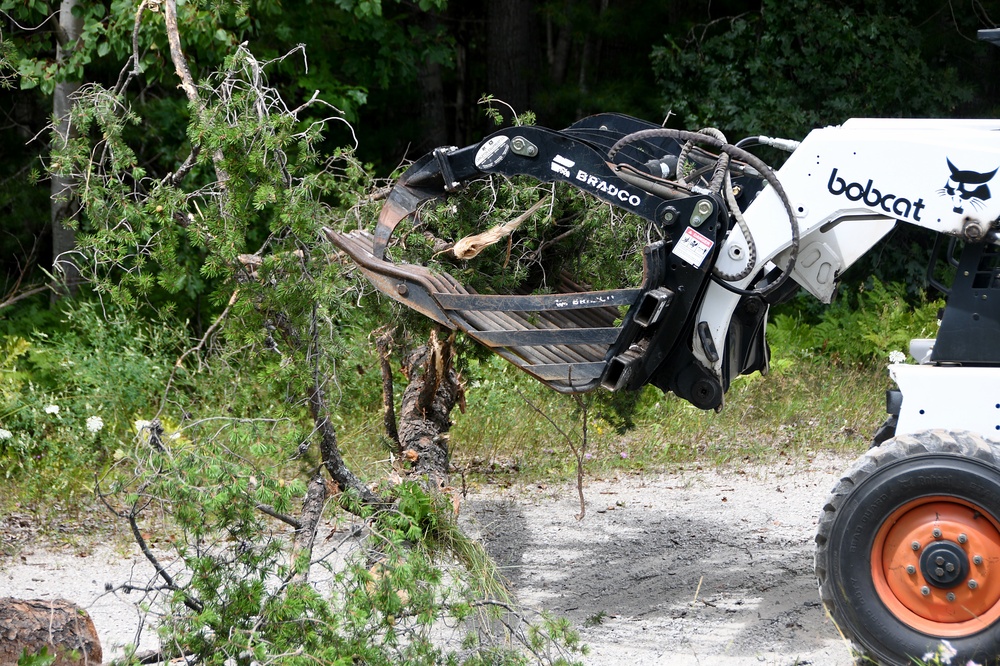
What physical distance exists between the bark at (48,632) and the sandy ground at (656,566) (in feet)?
0.38

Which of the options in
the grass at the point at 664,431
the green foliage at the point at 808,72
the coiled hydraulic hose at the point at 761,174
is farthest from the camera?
the green foliage at the point at 808,72

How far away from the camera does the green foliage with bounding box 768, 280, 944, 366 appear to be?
8.80m

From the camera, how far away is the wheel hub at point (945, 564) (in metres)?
3.66

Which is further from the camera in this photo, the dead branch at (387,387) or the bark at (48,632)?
the dead branch at (387,387)

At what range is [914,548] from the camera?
3.72 meters

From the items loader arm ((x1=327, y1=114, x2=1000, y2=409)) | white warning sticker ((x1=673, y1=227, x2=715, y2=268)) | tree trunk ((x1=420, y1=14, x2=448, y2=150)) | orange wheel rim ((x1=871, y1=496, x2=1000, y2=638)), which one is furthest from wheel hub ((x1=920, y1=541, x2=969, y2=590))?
tree trunk ((x1=420, y1=14, x2=448, y2=150))

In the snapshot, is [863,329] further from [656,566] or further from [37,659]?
[37,659]

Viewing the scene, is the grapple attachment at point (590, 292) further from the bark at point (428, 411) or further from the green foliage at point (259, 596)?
the green foliage at point (259, 596)

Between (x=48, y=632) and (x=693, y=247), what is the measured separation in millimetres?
2730

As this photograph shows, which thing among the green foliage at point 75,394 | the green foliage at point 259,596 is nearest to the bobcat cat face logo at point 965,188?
the green foliage at point 259,596

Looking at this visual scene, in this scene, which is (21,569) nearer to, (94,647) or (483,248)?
(94,647)

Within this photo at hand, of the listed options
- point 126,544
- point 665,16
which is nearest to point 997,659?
point 126,544

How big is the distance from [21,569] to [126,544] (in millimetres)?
533

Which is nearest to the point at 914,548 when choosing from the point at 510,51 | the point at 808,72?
the point at 808,72
